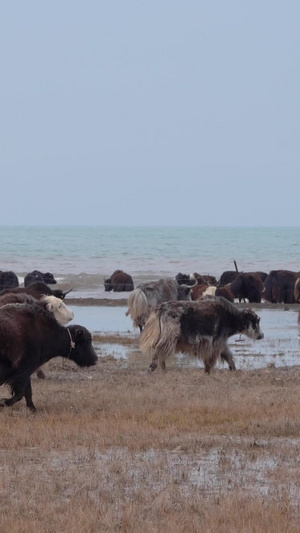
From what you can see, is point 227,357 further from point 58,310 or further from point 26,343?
point 26,343

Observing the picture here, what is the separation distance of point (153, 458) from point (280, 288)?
23.7m

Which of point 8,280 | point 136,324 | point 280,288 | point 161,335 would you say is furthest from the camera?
point 8,280

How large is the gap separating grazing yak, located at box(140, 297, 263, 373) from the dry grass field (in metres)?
1.20

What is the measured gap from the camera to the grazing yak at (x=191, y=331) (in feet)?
43.7

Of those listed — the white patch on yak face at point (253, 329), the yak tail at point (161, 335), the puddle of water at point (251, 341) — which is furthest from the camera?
the puddle of water at point (251, 341)

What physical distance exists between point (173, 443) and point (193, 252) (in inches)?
2740

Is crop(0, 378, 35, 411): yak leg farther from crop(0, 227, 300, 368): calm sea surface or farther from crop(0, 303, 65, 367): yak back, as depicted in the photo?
crop(0, 227, 300, 368): calm sea surface

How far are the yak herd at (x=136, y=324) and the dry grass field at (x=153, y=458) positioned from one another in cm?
45

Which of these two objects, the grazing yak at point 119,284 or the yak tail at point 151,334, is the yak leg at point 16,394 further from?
the grazing yak at point 119,284

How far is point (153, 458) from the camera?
7.32 meters

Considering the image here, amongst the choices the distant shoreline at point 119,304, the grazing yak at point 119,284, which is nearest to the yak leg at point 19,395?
the distant shoreline at point 119,304

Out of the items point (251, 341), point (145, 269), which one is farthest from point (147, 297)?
point (145, 269)

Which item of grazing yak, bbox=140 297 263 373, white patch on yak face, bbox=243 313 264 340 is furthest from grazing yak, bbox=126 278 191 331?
grazing yak, bbox=140 297 263 373

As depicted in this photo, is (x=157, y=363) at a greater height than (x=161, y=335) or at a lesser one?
lesser
